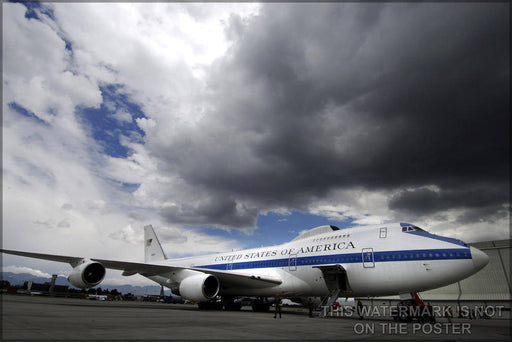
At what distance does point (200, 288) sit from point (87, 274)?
7.04 metres

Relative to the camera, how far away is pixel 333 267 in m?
15.9

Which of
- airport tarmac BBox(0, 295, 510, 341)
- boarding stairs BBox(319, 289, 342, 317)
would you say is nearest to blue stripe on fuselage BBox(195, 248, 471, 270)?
boarding stairs BBox(319, 289, 342, 317)

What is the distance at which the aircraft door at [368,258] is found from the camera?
1499 centimetres

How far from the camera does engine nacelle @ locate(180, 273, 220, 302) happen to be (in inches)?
711

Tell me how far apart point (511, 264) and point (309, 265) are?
29.2 meters

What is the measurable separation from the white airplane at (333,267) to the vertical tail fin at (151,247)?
10707 millimetres

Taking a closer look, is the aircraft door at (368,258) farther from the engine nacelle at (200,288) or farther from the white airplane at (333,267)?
the engine nacelle at (200,288)

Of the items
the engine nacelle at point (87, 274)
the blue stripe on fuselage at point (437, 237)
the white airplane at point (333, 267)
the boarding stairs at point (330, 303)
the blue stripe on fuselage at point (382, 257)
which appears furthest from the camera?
the engine nacelle at point (87, 274)

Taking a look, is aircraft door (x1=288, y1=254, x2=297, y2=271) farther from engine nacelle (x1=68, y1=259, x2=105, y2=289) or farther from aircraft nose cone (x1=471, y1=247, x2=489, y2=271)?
engine nacelle (x1=68, y1=259, x2=105, y2=289)

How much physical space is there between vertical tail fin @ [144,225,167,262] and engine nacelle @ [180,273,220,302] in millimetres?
15457

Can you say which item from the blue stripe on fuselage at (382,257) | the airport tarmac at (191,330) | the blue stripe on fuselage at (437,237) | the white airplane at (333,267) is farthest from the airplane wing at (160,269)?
the blue stripe on fuselage at (437,237)

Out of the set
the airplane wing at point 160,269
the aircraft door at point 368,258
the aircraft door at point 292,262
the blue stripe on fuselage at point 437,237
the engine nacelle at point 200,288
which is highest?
the blue stripe on fuselage at point 437,237

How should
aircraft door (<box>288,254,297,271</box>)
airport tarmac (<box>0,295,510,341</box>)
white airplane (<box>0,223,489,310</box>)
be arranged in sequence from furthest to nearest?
aircraft door (<box>288,254,297,271</box>), white airplane (<box>0,223,489,310</box>), airport tarmac (<box>0,295,510,341</box>)

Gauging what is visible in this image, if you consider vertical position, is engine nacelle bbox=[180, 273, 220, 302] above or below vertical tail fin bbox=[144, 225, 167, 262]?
below
